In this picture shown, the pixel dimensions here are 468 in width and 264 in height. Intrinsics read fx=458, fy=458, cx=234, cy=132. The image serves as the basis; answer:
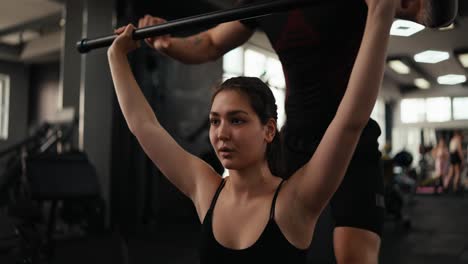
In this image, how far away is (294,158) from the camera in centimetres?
106

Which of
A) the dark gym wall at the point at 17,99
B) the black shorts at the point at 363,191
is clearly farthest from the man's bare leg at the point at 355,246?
the dark gym wall at the point at 17,99

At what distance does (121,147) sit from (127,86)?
3730mm

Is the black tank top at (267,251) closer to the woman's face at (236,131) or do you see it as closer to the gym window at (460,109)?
the woman's face at (236,131)

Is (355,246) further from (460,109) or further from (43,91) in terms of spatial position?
(43,91)

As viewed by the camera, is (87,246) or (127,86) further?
(87,246)

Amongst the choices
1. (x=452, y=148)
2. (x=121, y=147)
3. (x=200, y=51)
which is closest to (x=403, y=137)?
(x=452, y=148)

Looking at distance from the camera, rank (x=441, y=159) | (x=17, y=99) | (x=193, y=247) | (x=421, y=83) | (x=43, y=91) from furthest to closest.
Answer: (x=43, y=91) → (x=17, y=99) → (x=441, y=159) → (x=421, y=83) → (x=193, y=247)

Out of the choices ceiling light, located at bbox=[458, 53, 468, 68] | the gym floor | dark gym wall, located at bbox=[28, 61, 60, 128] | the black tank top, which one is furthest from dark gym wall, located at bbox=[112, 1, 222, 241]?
dark gym wall, located at bbox=[28, 61, 60, 128]

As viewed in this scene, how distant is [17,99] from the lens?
10.5 meters

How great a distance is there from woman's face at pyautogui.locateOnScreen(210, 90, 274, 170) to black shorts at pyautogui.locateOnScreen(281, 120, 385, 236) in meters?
0.18

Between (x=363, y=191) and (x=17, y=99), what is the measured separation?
10.9 m

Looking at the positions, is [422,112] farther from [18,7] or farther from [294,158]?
[294,158]

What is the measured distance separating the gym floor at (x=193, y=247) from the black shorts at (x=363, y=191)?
1.90 m

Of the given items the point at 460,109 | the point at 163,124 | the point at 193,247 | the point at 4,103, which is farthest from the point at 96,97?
the point at 460,109
